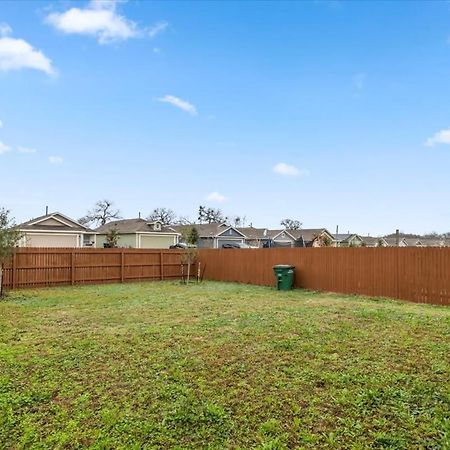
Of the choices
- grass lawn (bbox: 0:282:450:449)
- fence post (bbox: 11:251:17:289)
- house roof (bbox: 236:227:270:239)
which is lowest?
grass lawn (bbox: 0:282:450:449)

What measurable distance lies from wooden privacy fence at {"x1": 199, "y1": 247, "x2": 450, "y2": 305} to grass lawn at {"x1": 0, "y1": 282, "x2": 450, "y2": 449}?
3.19m

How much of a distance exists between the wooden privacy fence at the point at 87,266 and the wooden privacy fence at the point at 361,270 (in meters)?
3.14

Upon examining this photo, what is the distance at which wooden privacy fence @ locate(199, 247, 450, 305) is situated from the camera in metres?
9.98

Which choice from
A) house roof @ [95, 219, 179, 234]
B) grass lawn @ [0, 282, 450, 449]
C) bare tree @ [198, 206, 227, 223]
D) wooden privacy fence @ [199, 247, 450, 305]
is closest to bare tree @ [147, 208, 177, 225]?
bare tree @ [198, 206, 227, 223]

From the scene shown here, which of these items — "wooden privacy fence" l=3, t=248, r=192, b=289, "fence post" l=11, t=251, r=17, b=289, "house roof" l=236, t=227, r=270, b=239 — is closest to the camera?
"fence post" l=11, t=251, r=17, b=289

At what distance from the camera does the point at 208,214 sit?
55.8 metres

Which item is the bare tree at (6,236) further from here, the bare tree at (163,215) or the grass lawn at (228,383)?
the bare tree at (163,215)

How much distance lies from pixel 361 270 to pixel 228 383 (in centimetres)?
882

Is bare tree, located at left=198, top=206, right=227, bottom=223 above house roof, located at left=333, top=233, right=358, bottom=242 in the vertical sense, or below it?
above

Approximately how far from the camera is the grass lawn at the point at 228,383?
3121 millimetres

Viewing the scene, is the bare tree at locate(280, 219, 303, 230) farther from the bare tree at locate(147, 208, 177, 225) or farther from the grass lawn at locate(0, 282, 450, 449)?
the grass lawn at locate(0, 282, 450, 449)

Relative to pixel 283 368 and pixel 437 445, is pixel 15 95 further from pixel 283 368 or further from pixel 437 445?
pixel 437 445

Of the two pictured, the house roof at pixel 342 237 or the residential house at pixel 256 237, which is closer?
the residential house at pixel 256 237

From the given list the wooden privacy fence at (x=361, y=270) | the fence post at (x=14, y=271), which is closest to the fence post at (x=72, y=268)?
the fence post at (x=14, y=271)
